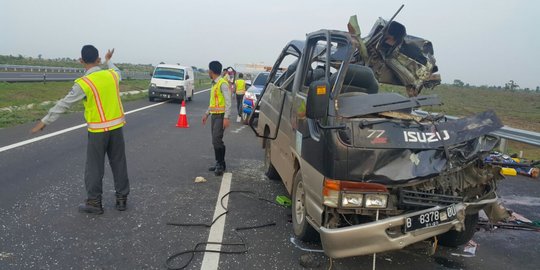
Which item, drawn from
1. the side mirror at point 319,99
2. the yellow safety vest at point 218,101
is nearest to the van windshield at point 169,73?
the yellow safety vest at point 218,101

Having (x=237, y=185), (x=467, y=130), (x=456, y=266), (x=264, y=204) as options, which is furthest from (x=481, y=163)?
(x=237, y=185)

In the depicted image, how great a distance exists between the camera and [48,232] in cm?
432

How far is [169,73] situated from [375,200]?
789 inches

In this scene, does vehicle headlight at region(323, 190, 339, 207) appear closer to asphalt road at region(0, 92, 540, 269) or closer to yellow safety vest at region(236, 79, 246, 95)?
asphalt road at region(0, 92, 540, 269)

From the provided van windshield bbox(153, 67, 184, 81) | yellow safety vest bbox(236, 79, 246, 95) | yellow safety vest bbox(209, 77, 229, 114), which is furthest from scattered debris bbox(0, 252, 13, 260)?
van windshield bbox(153, 67, 184, 81)

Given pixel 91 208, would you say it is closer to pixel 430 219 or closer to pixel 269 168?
pixel 269 168

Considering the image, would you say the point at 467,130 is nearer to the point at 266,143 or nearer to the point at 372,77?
the point at 372,77

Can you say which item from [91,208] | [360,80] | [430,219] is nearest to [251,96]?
[91,208]

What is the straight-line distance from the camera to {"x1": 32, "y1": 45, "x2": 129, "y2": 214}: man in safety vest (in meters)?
4.77

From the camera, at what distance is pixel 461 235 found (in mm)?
4328

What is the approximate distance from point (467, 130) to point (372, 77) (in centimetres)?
120

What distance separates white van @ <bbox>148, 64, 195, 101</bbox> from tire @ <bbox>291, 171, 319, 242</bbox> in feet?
56.5

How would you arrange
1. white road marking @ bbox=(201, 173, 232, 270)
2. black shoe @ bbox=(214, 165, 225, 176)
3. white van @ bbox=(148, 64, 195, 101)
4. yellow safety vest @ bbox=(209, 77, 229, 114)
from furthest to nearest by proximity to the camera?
white van @ bbox=(148, 64, 195, 101)
black shoe @ bbox=(214, 165, 225, 176)
yellow safety vest @ bbox=(209, 77, 229, 114)
white road marking @ bbox=(201, 173, 232, 270)

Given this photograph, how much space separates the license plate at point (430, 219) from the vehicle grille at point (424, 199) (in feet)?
0.25
